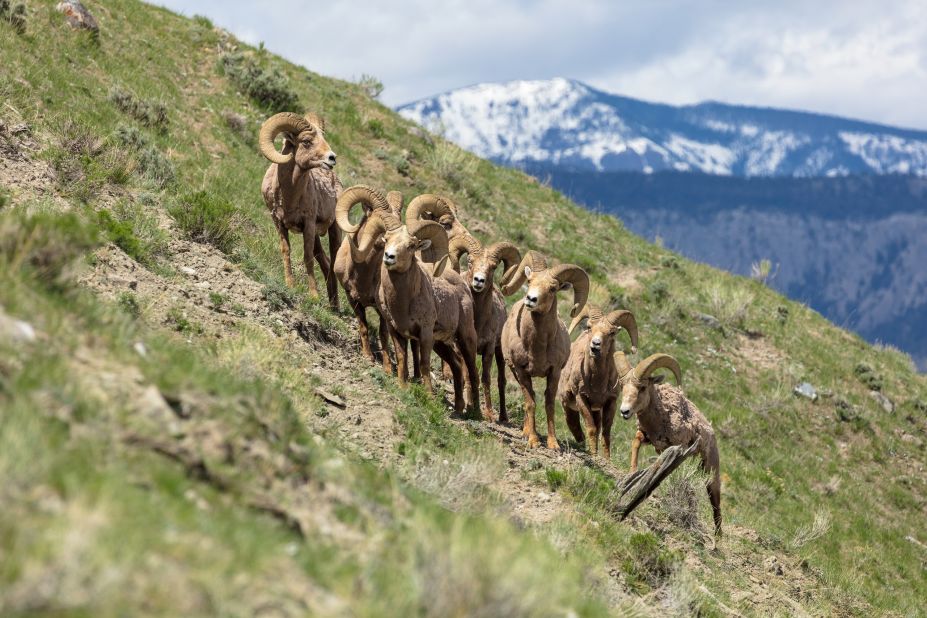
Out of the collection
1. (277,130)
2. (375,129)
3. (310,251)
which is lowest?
(310,251)

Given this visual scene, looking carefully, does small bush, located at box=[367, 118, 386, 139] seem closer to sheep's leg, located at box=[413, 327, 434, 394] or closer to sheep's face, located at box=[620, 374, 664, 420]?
sheep's face, located at box=[620, 374, 664, 420]

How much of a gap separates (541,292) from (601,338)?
4.29 feet

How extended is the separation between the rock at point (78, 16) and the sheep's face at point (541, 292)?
11.5 m

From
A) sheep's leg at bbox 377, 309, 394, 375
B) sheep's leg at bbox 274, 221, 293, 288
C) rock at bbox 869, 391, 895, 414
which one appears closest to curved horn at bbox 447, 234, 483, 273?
sheep's leg at bbox 377, 309, 394, 375

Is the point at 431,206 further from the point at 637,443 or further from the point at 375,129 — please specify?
the point at 375,129

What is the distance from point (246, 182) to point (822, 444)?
13472 mm

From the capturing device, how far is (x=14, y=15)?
16.1 m

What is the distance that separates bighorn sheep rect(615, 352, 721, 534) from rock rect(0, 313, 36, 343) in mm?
9370

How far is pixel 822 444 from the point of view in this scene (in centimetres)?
2120

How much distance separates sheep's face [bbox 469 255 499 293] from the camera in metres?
12.6

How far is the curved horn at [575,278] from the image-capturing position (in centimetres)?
1277

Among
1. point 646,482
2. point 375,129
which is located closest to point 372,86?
point 375,129

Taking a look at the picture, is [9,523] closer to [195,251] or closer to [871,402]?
[195,251]

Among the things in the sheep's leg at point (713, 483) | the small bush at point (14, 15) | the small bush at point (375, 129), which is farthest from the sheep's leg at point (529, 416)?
the small bush at point (375, 129)
